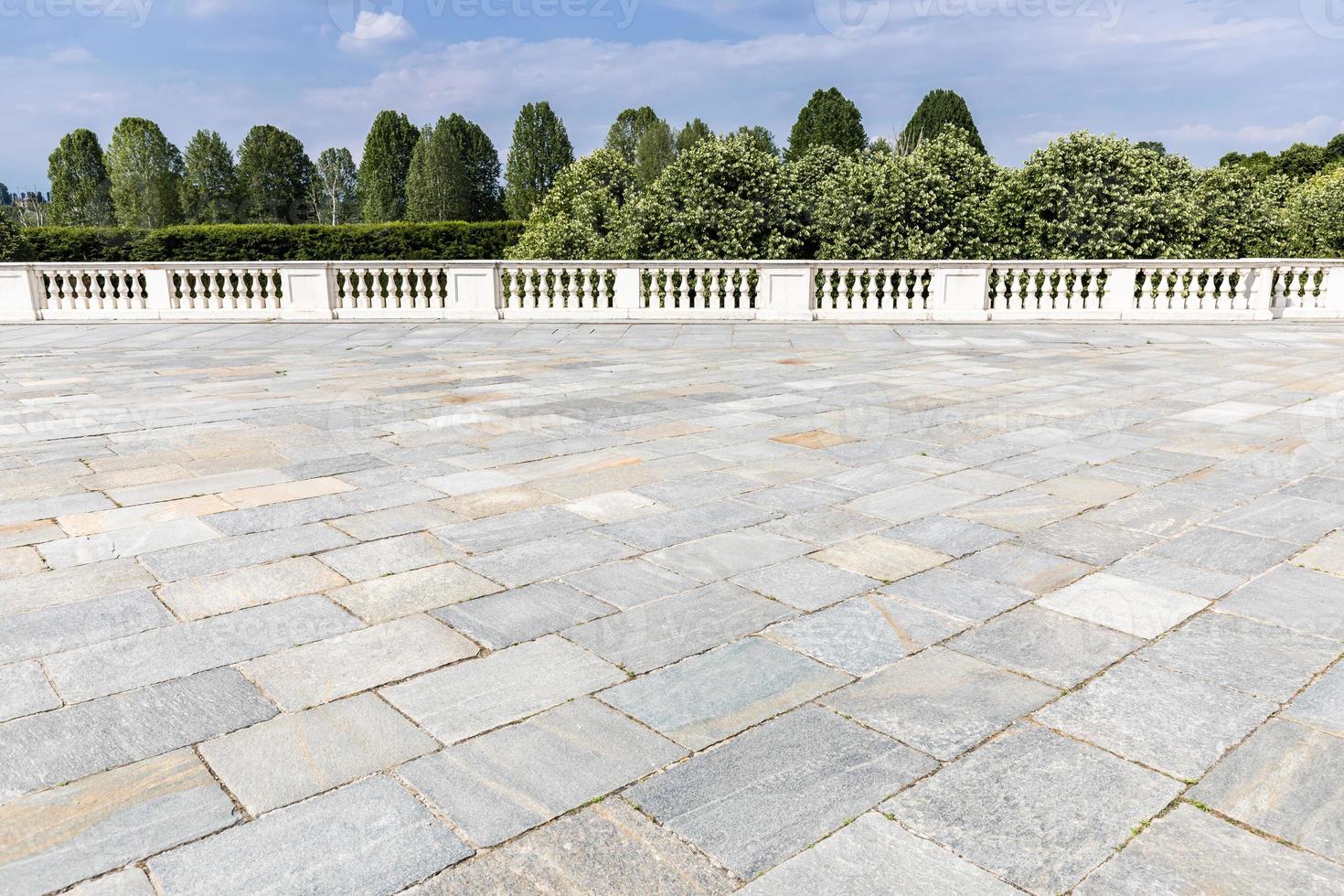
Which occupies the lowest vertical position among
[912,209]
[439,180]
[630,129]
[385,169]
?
[912,209]

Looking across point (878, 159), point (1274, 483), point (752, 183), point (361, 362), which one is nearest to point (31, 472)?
point (361, 362)

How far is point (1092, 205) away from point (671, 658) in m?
22.7

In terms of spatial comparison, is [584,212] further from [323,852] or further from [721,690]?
[323,852]

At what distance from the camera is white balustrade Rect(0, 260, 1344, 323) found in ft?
53.1

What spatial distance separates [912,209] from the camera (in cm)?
2272

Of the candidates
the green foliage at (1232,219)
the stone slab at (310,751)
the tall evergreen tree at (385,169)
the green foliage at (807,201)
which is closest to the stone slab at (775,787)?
the stone slab at (310,751)

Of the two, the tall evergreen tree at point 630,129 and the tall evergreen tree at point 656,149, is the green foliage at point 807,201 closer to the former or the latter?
the tall evergreen tree at point 656,149

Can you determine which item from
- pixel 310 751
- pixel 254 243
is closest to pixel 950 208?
pixel 310 751

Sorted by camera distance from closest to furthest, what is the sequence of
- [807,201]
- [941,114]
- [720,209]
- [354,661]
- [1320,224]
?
[354,661] → [720,209] → [807,201] → [1320,224] → [941,114]

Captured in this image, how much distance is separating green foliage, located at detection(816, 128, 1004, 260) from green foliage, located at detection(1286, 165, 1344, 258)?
1273cm

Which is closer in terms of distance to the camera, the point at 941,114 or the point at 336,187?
the point at 941,114

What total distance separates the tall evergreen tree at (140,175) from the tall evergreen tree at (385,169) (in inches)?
459

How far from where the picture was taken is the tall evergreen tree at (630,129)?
201ft

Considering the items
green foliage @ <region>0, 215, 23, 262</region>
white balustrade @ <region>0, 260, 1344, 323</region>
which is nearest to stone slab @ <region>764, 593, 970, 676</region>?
white balustrade @ <region>0, 260, 1344, 323</region>
